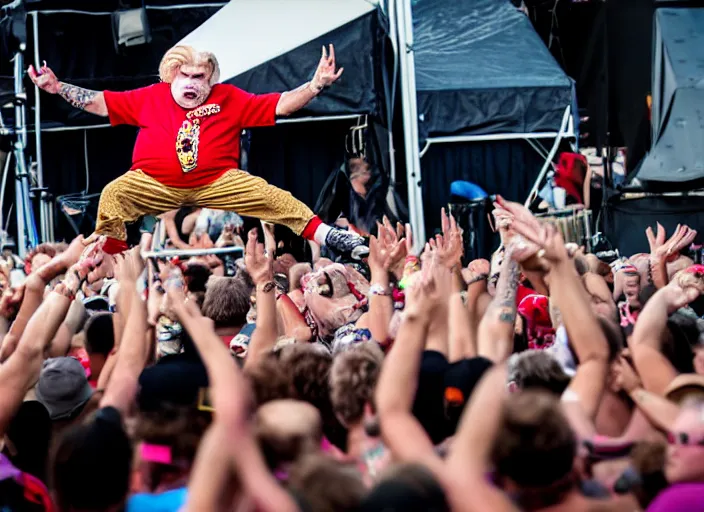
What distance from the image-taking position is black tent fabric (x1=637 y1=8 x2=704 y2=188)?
34.9ft

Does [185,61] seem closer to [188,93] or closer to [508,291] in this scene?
[188,93]

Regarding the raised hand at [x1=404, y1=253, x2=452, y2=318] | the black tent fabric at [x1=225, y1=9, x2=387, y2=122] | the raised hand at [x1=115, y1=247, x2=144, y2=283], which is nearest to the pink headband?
the raised hand at [x1=404, y1=253, x2=452, y2=318]

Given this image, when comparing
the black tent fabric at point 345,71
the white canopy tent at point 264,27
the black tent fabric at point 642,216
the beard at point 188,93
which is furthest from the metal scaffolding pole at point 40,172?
the black tent fabric at point 642,216

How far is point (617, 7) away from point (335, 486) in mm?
11417

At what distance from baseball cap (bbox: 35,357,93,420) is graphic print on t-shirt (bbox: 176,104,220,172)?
2612 millimetres

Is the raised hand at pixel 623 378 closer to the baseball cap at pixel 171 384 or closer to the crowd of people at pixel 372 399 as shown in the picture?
the crowd of people at pixel 372 399

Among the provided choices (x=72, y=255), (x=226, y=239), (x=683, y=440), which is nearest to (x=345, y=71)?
(x=226, y=239)

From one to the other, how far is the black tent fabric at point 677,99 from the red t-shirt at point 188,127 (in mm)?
5022

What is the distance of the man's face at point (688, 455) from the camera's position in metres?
3.02

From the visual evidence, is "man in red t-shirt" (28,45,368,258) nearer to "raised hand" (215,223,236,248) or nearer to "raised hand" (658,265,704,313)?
"raised hand" (658,265,704,313)

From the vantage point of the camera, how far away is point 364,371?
3.47 metres

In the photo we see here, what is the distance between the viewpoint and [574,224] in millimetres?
11617

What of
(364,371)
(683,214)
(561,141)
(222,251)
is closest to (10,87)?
(222,251)

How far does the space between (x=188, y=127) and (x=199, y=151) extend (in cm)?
17
